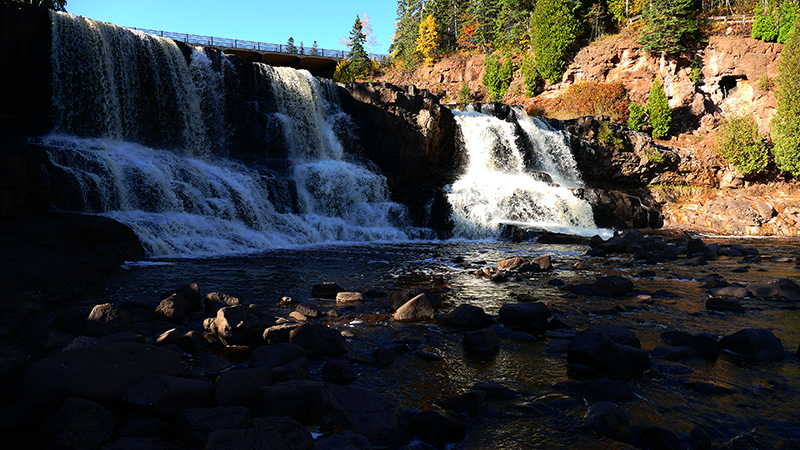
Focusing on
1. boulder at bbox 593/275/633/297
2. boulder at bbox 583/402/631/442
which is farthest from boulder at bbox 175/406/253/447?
boulder at bbox 593/275/633/297

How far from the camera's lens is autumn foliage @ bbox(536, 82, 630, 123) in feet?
105

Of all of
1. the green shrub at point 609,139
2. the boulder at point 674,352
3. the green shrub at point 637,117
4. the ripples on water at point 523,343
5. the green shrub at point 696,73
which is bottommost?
the ripples on water at point 523,343

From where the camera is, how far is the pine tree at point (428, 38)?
54.2 m

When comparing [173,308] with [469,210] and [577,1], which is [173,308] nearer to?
[469,210]

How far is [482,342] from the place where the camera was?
4.96 metres

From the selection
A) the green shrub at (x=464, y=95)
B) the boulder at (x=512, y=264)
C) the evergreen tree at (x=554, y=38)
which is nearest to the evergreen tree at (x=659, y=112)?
the evergreen tree at (x=554, y=38)

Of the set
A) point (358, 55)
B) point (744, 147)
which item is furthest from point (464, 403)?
point (358, 55)

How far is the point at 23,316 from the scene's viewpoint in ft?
20.3

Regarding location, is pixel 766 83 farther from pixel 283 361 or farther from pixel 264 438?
pixel 264 438

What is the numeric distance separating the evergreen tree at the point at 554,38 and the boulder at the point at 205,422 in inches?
1548

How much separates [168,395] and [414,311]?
3.69 m

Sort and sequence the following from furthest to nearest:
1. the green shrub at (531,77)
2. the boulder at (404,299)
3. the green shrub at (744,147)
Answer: the green shrub at (531,77) → the green shrub at (744,147) → the boulder at (404,299)

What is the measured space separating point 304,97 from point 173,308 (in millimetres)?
20008

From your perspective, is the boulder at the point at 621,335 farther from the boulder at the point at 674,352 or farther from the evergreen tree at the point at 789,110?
the evergreen tree at the point at 789,110
